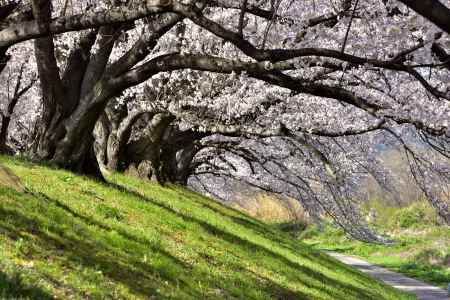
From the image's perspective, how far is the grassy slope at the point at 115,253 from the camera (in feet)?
22.3

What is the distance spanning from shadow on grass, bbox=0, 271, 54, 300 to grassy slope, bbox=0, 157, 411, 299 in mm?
11

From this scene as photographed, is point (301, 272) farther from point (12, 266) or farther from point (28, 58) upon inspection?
point (28, 58)

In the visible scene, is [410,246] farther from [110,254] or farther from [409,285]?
[110,254]

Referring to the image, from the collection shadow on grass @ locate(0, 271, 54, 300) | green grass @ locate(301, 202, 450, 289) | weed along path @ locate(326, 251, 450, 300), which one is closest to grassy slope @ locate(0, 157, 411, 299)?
shadow on grass @ locate(0, 271, 54, 300)

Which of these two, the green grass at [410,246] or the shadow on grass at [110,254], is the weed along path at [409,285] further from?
the shadow on grass at [110,254]

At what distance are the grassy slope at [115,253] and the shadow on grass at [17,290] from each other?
11mm

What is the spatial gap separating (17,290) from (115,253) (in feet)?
10.5

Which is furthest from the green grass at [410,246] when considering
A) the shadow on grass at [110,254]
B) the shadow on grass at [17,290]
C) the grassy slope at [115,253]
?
the shadow on grass at [17,290]

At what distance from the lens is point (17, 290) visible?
221 inches

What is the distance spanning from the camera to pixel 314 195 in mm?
27578

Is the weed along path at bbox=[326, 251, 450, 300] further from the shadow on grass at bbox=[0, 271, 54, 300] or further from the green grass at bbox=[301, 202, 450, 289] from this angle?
the shadow on grass at bbox=[0, 271, 54, 300]

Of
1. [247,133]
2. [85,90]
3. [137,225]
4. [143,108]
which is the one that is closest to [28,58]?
[143,108]

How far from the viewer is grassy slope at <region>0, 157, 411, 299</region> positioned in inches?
267

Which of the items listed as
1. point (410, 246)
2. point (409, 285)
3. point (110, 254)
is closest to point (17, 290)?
point (110, 254)
